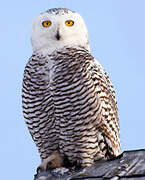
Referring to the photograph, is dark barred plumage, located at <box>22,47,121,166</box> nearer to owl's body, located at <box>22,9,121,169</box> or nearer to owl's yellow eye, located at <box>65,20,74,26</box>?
owl's body, located at <box>22,9,121,169</box>

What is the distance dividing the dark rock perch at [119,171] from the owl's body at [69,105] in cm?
53

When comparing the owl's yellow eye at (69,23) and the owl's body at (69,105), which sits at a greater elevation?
the owl's yellow eye at (69,23)

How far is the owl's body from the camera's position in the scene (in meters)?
5.09

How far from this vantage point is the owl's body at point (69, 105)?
509 cm

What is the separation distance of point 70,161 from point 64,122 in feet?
1.54

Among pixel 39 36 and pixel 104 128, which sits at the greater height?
pixel 39 36

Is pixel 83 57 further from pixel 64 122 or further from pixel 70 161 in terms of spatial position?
pixel 70 161

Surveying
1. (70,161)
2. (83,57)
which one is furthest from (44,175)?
(83,57)

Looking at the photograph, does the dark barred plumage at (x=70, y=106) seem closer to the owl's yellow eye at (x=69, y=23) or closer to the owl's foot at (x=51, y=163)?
the owl's foot at (x=51, y=163)

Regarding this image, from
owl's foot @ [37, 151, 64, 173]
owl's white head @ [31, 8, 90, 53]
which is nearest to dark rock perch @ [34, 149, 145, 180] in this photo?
owl's foot @ [37, 151, 64, 173]

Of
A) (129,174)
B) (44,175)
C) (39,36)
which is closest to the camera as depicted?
(129,174)

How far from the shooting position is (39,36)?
17.8 feet

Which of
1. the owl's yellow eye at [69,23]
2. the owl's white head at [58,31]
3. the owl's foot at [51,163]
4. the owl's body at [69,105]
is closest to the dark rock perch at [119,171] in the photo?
the owl's foot at [51,163]

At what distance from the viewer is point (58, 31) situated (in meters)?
5.34
